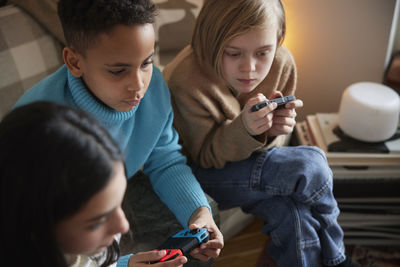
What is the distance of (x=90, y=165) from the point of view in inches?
23.7

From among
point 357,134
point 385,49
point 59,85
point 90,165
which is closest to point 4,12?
point 59,85

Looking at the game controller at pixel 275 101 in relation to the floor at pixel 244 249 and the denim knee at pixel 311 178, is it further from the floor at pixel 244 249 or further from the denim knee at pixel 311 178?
the floor at pixel 244 249

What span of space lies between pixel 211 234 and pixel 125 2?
0.53 metres

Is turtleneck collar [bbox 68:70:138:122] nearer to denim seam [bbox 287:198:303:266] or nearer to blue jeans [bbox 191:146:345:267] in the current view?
blue jeans [bbox 191:146:345:267]

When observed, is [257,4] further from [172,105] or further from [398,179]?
[398,179]

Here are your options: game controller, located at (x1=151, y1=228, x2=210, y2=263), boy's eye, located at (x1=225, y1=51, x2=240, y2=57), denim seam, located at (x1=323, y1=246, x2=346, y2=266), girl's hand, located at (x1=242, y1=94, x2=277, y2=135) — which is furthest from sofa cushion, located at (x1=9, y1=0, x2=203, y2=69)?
denim seam, located at (x1=323, y1=246, x2=346, y2=266)

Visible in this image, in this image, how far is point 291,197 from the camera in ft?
3.74

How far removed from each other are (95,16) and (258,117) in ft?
1.47

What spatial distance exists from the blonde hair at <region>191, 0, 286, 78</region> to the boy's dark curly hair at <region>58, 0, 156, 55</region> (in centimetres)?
24

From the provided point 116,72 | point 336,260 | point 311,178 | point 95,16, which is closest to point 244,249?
point 336,260

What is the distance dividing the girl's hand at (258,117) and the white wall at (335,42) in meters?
0.66

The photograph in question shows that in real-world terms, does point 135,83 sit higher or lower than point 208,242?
higher

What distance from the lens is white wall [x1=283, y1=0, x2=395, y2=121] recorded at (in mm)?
1545

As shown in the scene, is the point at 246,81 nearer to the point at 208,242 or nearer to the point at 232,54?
the point at 232,54
